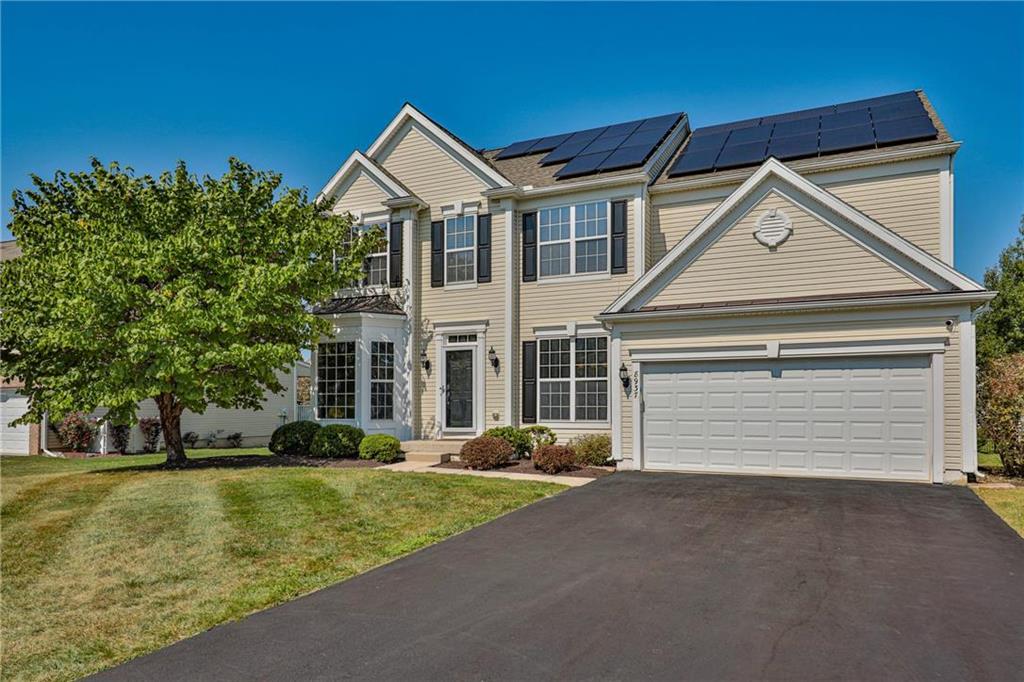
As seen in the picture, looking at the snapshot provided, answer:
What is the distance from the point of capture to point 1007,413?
13.4m

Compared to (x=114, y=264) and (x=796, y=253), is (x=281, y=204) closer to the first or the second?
(x=114, y=264)

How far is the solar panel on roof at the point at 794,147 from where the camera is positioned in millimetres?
16219

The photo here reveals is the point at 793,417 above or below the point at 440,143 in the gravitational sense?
below

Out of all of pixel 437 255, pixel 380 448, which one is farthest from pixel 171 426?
pixel 437 255

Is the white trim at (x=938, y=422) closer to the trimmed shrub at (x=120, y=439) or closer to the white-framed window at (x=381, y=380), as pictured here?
the white-framed window at (x=381, y=380)

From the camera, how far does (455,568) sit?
7.04 meters

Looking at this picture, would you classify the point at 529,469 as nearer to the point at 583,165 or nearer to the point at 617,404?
the point at 617,404

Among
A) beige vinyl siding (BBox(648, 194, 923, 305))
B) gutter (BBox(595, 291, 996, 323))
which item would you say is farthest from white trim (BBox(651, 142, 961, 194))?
gutter (BBox(595, 291, 996, 323))

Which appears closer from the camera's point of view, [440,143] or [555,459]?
[555,459]

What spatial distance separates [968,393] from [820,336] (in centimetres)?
254

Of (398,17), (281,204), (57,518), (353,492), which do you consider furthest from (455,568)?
(281,204)

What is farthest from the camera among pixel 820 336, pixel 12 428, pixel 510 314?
pixel 12 428

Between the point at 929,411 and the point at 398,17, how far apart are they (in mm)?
12285

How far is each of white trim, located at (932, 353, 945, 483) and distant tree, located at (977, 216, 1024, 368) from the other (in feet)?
51.8
